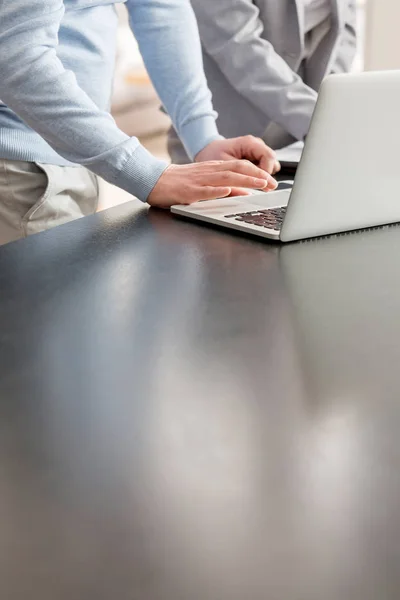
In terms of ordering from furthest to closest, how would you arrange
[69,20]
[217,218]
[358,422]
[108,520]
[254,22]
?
[254,22] → [69,20] → [217,218] → [358,422] → [108,520]

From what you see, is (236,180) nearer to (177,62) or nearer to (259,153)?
(259,153)

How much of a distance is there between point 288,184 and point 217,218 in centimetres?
28

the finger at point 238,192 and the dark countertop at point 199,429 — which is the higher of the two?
the dark countertop at point 199,429

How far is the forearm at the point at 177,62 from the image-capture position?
1583mm

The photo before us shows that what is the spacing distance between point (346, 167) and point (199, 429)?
1.94ft

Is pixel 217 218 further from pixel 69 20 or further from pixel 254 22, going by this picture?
pixel 254 22

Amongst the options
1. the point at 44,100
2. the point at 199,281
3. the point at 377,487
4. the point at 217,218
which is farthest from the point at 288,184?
the point at 377,487

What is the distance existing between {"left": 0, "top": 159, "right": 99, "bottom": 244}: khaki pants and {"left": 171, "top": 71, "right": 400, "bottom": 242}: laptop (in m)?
0.38

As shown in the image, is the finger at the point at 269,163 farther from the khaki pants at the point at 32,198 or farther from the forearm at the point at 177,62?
the khaki pants at the point at 32,198

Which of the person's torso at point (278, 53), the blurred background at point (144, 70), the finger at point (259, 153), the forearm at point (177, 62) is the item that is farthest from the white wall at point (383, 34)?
the finger at point (259, 153)

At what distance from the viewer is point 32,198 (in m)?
1.46

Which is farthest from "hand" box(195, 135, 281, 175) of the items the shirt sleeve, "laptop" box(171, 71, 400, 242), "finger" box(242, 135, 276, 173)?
the shirt sleeve

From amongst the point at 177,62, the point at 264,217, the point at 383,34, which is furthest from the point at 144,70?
the point at 264,217

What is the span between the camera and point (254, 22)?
2039mm
